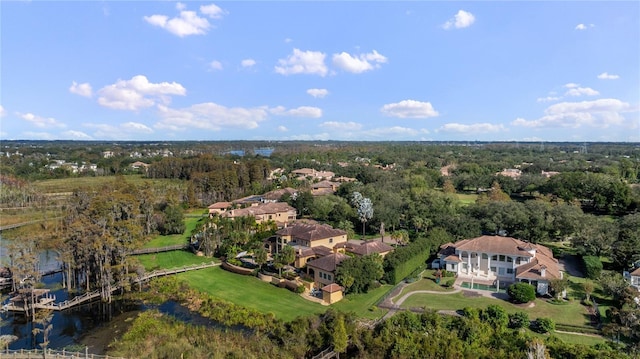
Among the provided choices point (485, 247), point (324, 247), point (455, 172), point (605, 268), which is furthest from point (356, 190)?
point (455, 172)

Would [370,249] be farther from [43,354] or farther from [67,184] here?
[67,184]

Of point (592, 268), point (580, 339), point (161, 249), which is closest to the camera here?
point (580, 339)

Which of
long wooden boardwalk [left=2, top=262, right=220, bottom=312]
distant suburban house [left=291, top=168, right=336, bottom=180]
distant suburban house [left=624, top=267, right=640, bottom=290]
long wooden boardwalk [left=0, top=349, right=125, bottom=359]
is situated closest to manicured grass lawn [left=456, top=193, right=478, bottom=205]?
distant suburban house [left=291, top=168, right=336, bottom=180]

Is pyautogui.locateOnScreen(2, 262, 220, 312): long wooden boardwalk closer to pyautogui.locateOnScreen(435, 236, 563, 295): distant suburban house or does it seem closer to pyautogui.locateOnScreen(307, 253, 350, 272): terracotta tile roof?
pyautogui.locateOnScreen(307, 253, 350, 272): terracotta tile roof

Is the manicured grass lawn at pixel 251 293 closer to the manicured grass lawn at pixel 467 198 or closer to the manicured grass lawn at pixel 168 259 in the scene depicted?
the manicured grass lawn at pixel 168 259

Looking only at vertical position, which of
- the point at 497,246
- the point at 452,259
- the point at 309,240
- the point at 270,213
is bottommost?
the point at 452,259

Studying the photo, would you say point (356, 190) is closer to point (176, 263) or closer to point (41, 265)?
point (176, 263)

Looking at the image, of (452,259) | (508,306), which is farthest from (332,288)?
(508,306)

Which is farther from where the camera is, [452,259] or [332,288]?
[452,259]

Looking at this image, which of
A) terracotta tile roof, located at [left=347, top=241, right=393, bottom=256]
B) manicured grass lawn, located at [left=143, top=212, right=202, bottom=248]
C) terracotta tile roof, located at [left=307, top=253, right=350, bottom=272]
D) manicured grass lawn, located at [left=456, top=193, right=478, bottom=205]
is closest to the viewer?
terracotta tile roof, located at [left=307, top=253, right=350, bottom=272]
